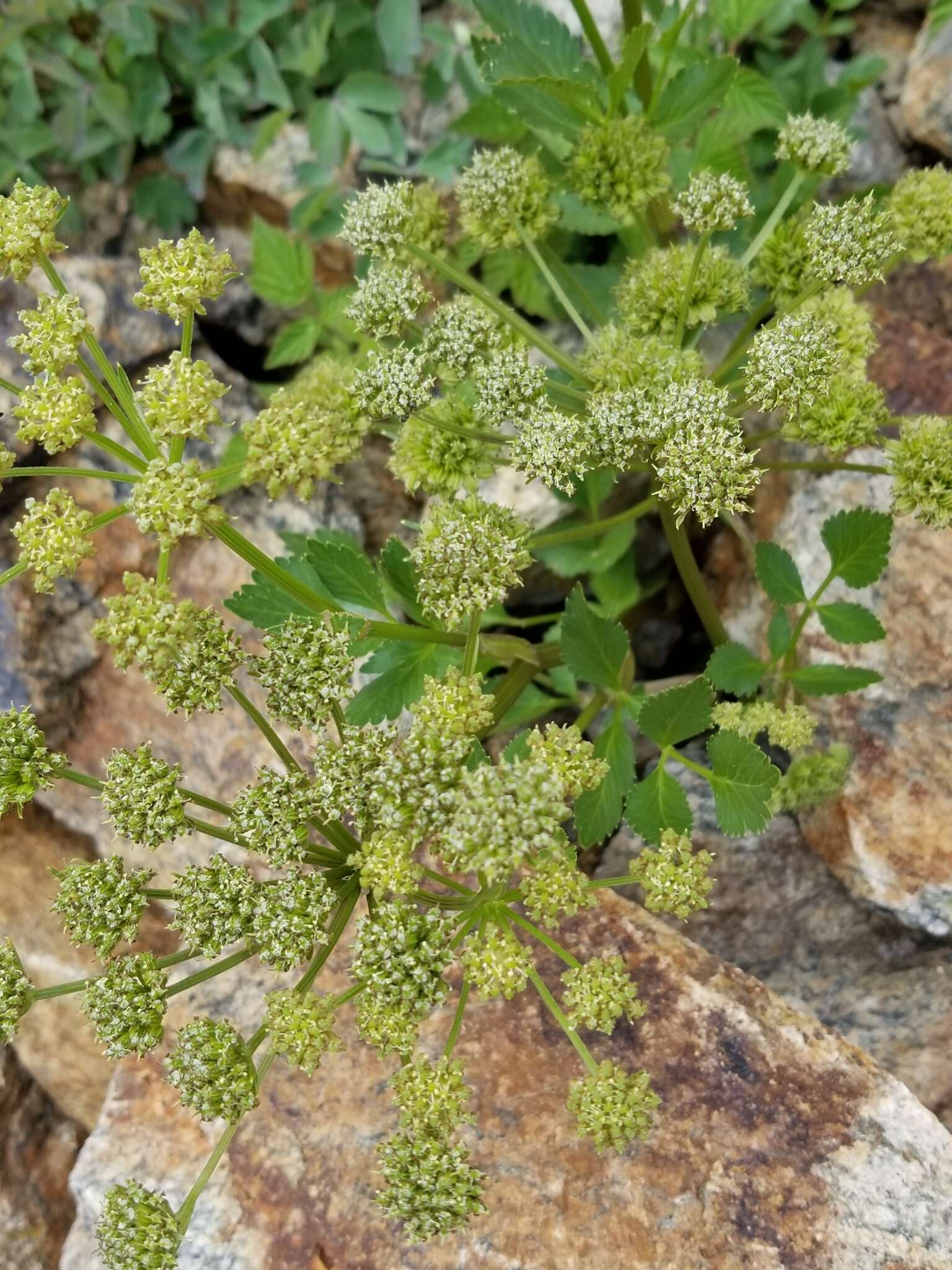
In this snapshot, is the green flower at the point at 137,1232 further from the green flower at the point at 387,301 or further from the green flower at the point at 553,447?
the green flower at the point at 387,301

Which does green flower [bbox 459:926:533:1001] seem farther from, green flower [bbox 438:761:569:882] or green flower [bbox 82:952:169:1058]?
green flower [bbox 82:952:169:1058]

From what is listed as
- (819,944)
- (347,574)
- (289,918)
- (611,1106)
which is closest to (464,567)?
(347,574)

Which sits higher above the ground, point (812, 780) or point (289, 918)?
point (289, 918)

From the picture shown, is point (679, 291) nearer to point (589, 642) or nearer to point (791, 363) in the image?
point (791, 363)

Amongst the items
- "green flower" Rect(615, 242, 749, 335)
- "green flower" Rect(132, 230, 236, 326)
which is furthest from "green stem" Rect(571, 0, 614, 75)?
"green flower" Rect(132, 230, 236, 326)

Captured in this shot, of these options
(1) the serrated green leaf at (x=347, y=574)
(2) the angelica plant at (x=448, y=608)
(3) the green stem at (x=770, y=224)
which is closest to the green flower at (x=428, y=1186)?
(2) the angelica plant at (x=448, y=608)

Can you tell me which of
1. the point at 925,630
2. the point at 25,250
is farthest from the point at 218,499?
the point at 925,630
